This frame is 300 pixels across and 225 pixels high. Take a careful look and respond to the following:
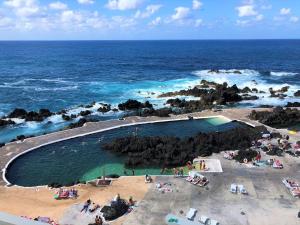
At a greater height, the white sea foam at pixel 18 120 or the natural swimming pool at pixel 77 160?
the natural swimming pool at pixel 77 160

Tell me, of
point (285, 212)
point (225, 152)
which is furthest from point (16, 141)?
point (285, 212)

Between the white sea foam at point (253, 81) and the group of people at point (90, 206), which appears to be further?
the white sea foam at point (253, 81)

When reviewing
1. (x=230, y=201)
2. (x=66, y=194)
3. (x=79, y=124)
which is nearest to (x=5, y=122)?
(x=79, y=124)

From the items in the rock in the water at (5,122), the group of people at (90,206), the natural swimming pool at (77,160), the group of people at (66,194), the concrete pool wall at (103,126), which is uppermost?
the group of people at (90,206)

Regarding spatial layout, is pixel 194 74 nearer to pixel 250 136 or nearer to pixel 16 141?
pixel 250 136

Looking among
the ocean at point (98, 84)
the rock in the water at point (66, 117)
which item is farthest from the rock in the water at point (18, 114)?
the rock in the water at point (66, 117)

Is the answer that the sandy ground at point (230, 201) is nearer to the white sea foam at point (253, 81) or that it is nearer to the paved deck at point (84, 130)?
the paved deck at point (84, 130)
